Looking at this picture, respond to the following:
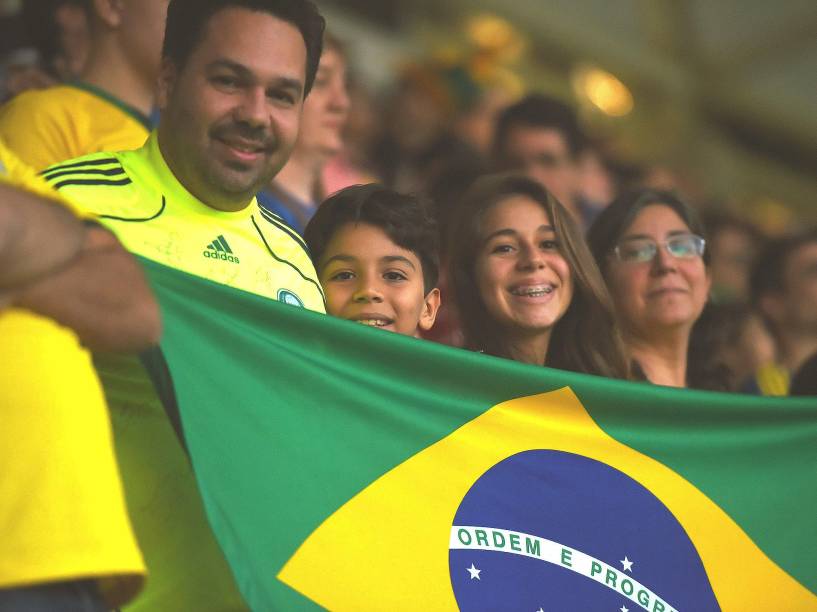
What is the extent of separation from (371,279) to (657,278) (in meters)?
1.22

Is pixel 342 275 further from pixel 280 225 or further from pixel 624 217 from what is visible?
pixel 624 217

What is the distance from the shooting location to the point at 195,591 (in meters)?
2.63

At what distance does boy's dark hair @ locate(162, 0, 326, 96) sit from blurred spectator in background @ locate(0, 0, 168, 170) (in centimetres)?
59

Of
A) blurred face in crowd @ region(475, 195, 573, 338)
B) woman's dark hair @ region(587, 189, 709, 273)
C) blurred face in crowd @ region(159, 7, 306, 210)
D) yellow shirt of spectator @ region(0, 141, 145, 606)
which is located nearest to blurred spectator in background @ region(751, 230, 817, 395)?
woman's dark hair @ region(587, 189, 709, 273)

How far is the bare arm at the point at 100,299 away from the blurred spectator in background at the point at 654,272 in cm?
240

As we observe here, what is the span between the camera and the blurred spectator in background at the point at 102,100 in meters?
3.62

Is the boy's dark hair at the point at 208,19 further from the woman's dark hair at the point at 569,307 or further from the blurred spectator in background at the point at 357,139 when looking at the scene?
the blurred spectator in background at the point at 357,139

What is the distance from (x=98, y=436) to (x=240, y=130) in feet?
3.49

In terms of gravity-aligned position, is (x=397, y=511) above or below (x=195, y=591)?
above

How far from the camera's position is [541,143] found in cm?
559

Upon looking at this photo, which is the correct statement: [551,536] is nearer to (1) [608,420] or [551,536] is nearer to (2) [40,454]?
(1) [608,420]

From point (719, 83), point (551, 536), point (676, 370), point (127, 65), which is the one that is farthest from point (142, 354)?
point (719, 83)

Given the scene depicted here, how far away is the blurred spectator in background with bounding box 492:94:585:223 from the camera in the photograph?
5566mm

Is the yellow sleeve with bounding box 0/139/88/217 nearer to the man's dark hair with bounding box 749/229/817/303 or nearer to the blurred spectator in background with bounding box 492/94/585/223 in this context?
the blurred spectator in background with bounding box 492/94/585/223
